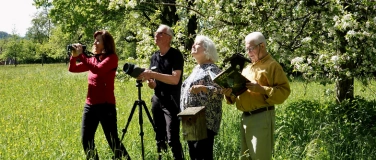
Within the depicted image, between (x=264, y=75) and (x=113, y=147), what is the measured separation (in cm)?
233

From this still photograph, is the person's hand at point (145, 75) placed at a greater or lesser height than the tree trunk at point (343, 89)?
greater

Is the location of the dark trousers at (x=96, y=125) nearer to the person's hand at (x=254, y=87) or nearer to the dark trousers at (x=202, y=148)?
the dark trousers at (x=202, y=148)

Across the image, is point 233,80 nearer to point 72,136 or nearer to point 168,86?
point 168,86

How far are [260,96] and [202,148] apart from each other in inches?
34.4

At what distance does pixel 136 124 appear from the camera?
26.6 feet

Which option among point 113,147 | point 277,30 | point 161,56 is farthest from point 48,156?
point 277,30

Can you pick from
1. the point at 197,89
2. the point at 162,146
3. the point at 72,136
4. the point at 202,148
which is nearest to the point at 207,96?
the point at 197,89

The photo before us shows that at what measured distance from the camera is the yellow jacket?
12.0 feet

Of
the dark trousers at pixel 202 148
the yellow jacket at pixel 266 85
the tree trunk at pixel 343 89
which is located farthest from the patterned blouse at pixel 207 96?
the tree trunk at pixel 343 89

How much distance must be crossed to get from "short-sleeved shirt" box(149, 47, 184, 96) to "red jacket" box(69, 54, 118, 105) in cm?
53

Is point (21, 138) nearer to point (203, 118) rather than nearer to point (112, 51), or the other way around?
point (112, 51)

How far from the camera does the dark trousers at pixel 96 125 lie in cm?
492

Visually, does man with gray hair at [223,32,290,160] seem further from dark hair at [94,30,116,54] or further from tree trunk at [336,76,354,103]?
tree trunk at [336,76,354,103]

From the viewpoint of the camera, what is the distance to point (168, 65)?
4742 millimetres
